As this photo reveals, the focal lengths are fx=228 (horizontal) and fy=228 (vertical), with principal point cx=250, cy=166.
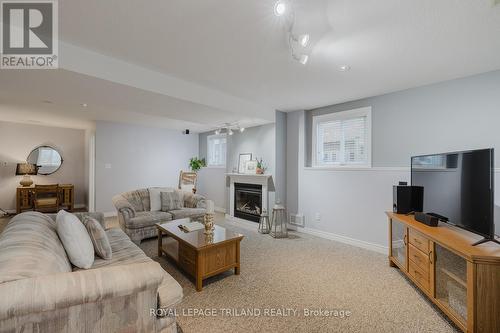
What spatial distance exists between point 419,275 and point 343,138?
2341 millimetres

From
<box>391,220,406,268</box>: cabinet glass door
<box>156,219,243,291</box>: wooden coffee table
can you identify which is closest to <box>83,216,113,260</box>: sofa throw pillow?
<box>156,219,243,291</box>: wooden coffee table

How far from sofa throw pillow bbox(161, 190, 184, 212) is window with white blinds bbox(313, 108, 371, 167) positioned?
276cm

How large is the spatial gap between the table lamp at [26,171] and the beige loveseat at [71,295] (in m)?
5.49

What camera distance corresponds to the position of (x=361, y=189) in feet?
11.9

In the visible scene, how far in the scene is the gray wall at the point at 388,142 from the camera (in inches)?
107

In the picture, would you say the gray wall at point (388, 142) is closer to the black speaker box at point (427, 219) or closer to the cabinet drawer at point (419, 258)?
the black speaker box at point (427, 219)

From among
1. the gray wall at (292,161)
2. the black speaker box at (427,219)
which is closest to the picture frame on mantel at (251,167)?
the gray wall at (292,161)

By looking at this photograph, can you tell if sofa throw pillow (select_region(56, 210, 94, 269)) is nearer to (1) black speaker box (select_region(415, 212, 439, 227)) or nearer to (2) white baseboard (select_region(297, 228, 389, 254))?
(1) black speaker box (select_region(415, 212, 439, 227))

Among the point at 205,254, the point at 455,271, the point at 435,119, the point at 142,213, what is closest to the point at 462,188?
the point at 455,271

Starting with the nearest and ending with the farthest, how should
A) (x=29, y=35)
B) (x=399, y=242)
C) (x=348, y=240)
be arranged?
(x=29, y=35) < (x=399, y=242) < (x=348, y=240)

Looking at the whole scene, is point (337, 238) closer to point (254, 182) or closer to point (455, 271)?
point (254, 182)

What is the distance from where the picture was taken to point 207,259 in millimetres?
2418

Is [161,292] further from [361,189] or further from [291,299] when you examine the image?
[361,189]

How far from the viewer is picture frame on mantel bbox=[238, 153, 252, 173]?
5084 mm
